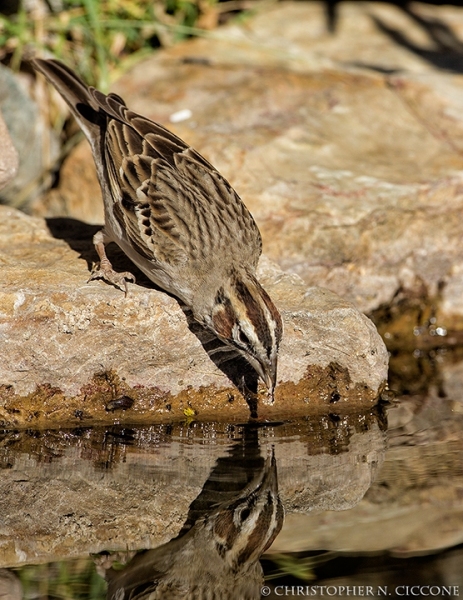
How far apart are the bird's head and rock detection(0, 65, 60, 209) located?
13.0 feet

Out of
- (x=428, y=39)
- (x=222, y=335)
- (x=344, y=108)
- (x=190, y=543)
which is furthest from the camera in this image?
(x=428, y=39)

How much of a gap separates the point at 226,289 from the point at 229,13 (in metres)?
6.53

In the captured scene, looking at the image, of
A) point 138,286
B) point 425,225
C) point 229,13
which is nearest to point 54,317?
point 138,286

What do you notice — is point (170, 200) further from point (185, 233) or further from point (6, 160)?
point (6, 160)

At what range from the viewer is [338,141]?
877cm

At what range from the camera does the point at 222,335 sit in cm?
586

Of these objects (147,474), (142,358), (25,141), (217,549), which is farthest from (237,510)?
(25,141)

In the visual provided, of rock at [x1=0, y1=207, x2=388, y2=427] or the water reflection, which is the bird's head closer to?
rock at [x1=0, y1=207, x2=388, y2=427]

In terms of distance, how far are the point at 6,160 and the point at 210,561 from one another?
4013mm

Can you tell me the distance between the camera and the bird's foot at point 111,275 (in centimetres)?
629

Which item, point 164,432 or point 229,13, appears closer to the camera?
point 164,432

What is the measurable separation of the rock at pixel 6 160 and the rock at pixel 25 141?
1694 millimetres

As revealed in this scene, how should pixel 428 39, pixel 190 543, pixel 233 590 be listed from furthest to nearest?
pixel 428 39 → pixel 190 543 → pixel 233 590

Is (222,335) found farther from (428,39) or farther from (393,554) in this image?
(428,39)
